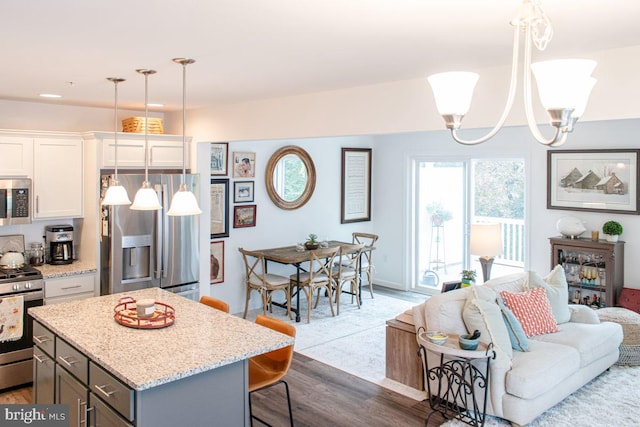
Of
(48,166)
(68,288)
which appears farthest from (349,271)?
(48,166)

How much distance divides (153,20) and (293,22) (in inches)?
23.5

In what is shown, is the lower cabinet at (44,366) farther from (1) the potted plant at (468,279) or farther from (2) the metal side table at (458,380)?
(1) the potted plant at (468,279)

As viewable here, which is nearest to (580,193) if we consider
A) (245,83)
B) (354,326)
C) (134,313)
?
(354,326)

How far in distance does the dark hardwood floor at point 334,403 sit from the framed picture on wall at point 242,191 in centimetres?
262

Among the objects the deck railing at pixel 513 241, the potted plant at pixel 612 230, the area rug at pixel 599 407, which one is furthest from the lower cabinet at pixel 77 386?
the deck railing at pixel 513 241

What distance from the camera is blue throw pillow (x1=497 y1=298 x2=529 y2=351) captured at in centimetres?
417

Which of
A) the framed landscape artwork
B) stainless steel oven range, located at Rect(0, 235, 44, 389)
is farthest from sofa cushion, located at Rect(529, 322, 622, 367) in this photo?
stainless steel oven range, located at Rect(0, 235, 44, 389)

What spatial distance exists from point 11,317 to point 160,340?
208 cm

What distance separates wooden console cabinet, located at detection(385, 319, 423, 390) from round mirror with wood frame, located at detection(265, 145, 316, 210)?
10.1ft

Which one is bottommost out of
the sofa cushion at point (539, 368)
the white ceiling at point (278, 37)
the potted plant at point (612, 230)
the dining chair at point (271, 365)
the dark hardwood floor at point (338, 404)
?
the dark hardwood floor at point (338, 404)

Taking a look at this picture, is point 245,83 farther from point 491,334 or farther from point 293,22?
point 491,334

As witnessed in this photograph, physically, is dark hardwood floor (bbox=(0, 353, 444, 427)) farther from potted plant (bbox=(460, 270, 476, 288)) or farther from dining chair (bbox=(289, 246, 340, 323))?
dining chair (bbox=(289, 246, 340, 323))

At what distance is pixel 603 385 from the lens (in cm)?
462

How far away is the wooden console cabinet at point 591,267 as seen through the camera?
5.93 meters
